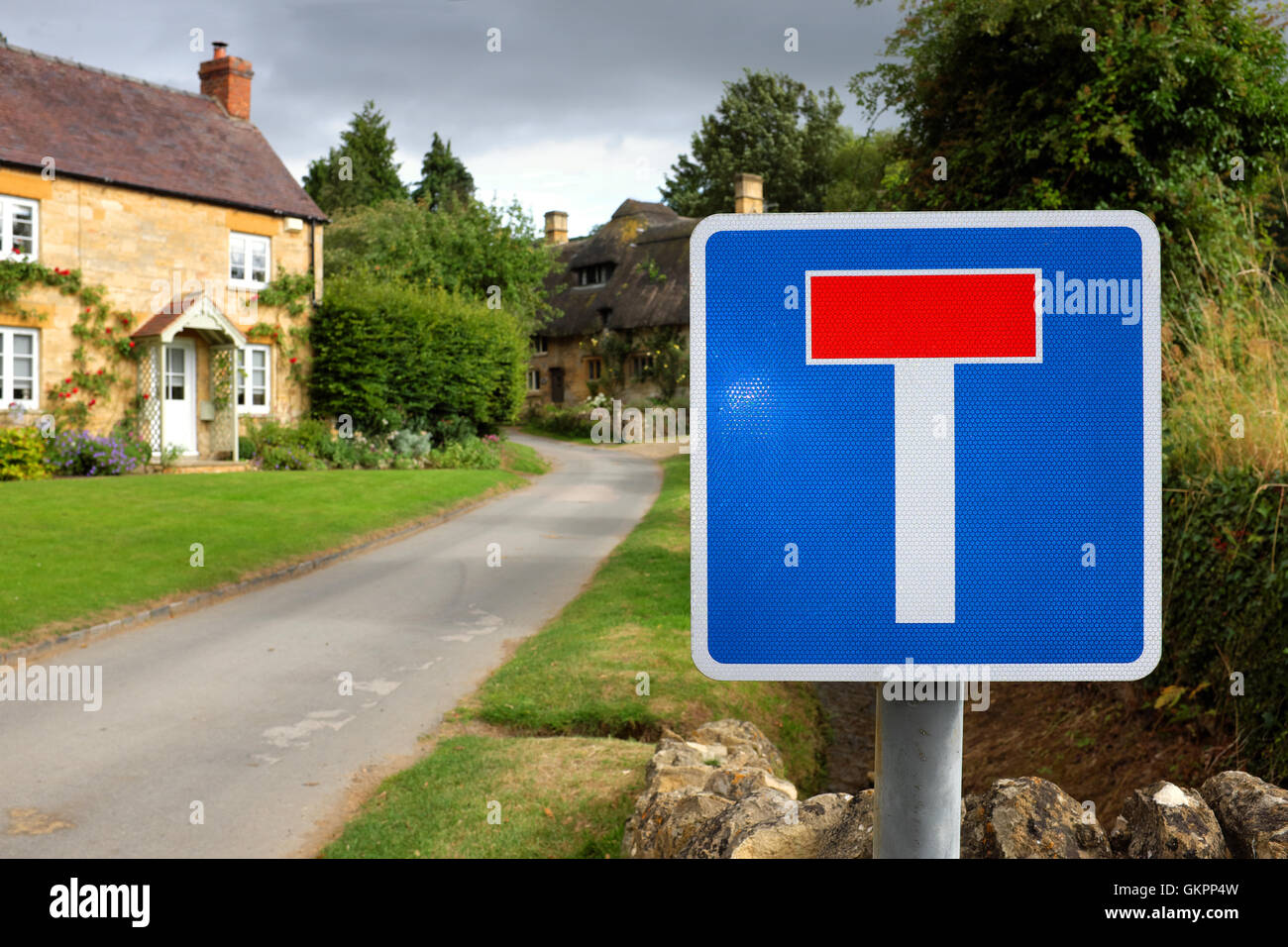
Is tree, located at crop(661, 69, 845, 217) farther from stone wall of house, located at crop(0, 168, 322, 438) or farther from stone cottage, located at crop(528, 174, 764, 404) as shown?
stone wall of house, located at crop(0, 168, 322, 438)

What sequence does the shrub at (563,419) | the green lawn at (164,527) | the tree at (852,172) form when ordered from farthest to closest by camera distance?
the tree at (852,172) < the shrub at (563,419) < the green lawn at (164,527)

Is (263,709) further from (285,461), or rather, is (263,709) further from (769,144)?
(769,144)

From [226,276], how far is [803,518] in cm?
2715

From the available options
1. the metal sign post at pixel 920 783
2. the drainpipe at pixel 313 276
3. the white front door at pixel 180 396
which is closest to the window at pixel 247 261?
the drainpipe at pixel 313 276

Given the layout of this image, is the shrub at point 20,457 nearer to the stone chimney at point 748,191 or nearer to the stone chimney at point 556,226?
the stone chimney at point 748,191

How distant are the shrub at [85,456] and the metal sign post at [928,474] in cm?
2285

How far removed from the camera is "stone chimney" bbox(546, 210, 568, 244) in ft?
192

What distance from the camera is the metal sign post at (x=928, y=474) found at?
1319mm

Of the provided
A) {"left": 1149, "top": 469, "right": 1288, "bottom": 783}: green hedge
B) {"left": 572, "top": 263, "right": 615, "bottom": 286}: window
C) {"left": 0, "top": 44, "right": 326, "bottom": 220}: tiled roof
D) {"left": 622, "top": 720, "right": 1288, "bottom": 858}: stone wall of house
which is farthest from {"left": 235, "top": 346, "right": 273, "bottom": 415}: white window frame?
{"left": 572, "top": 263, "right": 615, "bottom": 286}: window

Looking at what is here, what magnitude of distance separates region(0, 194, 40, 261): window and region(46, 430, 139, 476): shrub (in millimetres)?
4039

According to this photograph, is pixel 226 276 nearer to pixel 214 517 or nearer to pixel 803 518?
pixel 214 517

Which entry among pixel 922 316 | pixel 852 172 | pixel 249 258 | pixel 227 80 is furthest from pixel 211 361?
pixel 852 172
